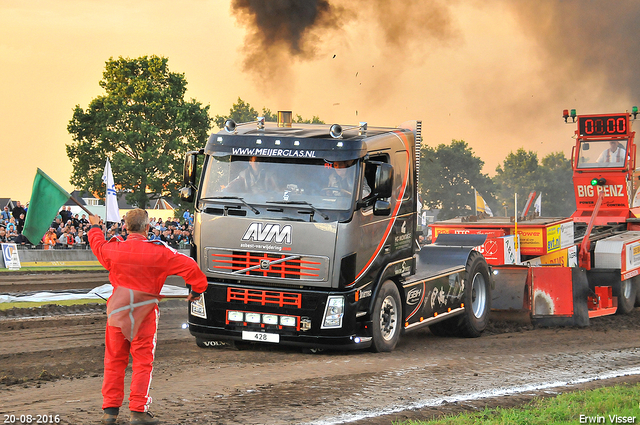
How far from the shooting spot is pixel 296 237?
862 centimetres

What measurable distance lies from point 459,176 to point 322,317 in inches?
3384

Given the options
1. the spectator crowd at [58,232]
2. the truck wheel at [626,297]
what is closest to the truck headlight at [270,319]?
the truck wheel at [626,297]

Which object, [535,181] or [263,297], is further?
[535,181]

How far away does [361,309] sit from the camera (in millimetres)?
8867

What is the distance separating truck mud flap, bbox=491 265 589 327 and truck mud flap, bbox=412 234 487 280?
113 cm

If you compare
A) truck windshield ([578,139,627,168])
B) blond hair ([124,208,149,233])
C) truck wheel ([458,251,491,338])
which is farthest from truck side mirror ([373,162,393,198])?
truck windshield ([578,139,627,168])

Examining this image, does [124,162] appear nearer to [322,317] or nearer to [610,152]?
[610,152]

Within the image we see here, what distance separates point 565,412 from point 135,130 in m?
39.3

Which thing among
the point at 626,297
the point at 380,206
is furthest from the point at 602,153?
the point at 380,206

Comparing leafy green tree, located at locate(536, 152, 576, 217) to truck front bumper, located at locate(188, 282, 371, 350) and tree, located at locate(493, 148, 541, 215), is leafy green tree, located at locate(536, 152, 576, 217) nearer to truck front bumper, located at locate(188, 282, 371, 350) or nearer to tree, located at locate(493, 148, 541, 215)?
tree, located at locate(493, 148, 541, 215)

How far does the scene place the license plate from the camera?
8.80 meters

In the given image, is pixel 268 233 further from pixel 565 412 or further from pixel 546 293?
pixel 546 293

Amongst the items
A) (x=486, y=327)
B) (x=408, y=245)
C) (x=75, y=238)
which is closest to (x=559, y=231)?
(x=486, y=327)

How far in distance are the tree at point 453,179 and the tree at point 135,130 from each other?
52501 millimetres
